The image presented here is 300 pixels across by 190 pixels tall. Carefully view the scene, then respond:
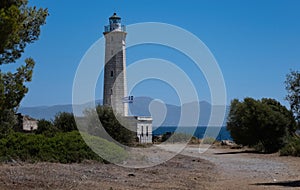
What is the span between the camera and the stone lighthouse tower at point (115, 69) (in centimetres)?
4875

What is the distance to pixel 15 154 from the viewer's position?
21094 millimetres

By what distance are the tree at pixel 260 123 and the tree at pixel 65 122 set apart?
12.4m

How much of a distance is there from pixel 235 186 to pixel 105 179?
4.03 metres

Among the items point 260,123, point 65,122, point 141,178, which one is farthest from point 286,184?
point 65,122

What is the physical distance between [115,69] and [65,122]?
15.2 meters

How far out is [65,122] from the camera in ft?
116

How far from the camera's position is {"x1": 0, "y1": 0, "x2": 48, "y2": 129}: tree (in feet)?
35.1

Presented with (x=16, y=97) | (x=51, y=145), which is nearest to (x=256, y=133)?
(x=51, y=145)

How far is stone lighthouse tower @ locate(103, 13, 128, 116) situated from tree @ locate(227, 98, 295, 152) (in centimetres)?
1404

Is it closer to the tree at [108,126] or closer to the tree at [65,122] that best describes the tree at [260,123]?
the tree at [108,126]

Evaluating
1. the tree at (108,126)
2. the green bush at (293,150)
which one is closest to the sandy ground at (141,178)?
the green bush at (293,150)

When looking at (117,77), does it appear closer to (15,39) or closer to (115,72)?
(115,72)

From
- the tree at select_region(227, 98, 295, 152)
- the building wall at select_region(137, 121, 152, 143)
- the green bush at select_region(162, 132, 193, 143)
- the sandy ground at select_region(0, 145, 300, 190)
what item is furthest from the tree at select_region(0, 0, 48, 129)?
the green bush at select_region(162, 132, 193, 143)

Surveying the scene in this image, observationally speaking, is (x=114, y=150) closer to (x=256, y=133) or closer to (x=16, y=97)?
(x=16, y=97)
